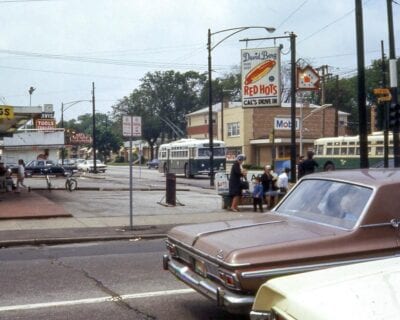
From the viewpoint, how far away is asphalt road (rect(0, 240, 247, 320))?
668 cm

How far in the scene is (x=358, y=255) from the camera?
548cm

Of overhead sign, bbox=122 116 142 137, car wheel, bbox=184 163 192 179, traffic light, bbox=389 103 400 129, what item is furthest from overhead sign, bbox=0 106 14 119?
car wheel, bbox=184 163 192 179

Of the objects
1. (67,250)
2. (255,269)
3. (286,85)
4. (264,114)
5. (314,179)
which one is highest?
(286,85)

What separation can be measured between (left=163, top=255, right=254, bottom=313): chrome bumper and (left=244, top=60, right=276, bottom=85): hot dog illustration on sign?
25090 mm

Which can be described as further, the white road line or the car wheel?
the car wheel

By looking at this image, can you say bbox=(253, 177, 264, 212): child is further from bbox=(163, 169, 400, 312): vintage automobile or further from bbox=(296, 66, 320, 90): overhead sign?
bbox=(296, 66, 320, 90): overhead sign

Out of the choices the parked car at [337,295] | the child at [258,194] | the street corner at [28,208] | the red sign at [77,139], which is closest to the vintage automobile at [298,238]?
the parked car at [337,295]

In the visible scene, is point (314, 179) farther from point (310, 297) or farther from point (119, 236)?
point (119, 236)

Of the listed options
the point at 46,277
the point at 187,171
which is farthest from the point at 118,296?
the point at 187,171

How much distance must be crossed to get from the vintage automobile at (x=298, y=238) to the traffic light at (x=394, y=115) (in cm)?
1687

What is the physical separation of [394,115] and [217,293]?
62.0 ft

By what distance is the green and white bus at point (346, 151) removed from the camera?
1489 inches

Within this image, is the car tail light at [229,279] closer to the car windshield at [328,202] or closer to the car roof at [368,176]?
the car windshield at [328,202]

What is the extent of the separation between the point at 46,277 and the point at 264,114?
58655 millimetres
